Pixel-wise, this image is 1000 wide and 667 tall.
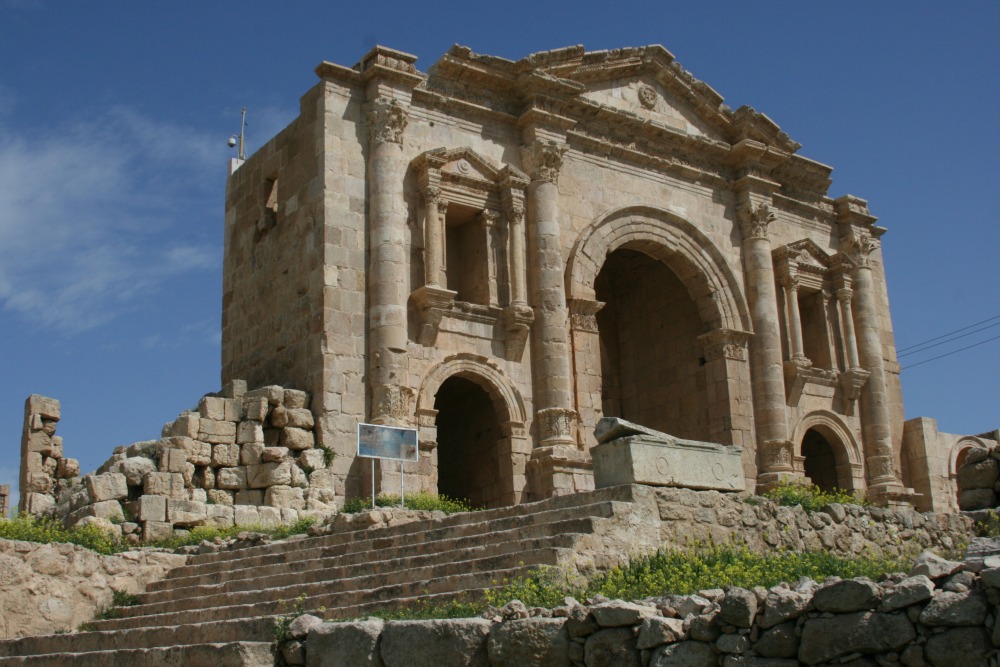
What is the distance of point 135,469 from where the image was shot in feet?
55.5

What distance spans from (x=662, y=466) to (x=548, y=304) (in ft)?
28.0

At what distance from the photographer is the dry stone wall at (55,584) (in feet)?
45.8

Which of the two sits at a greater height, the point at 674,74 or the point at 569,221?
the point at 674,74

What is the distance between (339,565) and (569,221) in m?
10.7

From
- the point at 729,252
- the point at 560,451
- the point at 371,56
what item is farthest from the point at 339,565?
the point at 729,252

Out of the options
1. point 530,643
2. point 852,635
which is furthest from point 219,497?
point 852,635

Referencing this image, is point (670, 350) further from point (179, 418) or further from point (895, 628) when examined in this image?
point (895, 628)

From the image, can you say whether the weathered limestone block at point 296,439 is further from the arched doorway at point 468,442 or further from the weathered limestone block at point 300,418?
the arched doorway at point 468,442

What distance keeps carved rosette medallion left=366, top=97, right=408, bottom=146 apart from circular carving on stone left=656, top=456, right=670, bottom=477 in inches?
374

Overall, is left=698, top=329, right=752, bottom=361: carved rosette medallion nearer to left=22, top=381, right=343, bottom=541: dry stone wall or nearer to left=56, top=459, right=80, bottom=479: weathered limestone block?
left=22, top=381, right=343, bottom=541: dry stone wall

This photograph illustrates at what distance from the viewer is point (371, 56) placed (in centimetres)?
2028

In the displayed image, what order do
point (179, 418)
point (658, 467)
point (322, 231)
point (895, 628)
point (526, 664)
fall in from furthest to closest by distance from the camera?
point (322, 231) < point (179, 418) < point (658, 467) < point (526, 664) < point (895, 628)

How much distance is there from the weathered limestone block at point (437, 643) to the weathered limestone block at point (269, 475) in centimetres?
922

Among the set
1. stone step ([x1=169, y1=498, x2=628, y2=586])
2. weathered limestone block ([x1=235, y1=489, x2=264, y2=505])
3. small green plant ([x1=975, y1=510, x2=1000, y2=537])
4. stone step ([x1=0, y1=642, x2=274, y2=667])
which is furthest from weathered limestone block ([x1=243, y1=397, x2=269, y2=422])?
small green plant ([x1=975, y1=510, x2=1000, y2=537])
